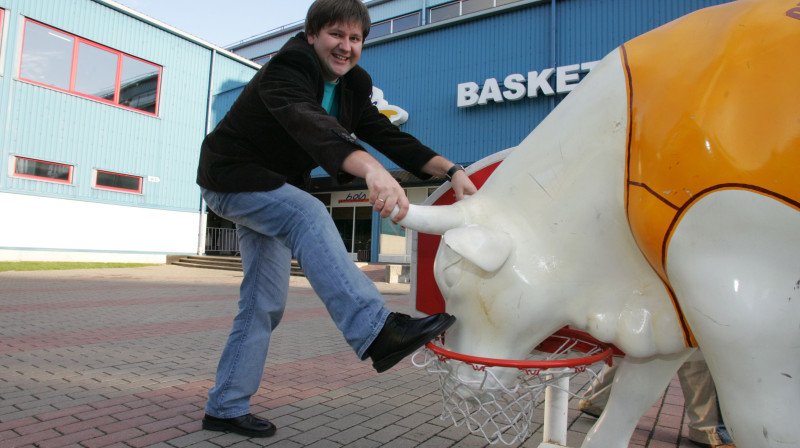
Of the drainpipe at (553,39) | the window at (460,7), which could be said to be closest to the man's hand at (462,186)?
the drainpipe at (553,39)

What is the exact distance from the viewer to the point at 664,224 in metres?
1.29

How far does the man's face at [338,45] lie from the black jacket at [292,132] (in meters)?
0.04

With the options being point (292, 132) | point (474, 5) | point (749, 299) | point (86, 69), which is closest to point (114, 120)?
point (86, 69)

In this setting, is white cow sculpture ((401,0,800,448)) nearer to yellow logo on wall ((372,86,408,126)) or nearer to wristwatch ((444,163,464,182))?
wristwatch ((444,163,464,182))

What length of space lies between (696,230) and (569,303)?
1.52 feet

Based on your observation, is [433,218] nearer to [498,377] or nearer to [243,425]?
[498,377]

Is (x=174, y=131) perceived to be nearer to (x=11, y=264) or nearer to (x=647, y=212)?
(x=11, y=264)

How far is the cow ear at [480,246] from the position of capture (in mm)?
1488

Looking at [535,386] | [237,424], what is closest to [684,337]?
[535,386]

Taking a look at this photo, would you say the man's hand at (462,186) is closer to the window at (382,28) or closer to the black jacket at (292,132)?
the black jacket at (292,132)

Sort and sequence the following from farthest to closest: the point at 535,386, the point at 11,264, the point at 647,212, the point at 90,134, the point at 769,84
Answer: the point at 90,134 < the point at 11,264 < the point at 535,386 < the point at 647,212 < the point at 769,84

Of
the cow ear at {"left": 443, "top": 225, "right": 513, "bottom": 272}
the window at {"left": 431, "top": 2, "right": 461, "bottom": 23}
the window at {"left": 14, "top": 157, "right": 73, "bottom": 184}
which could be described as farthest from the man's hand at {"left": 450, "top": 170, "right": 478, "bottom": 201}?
the window at {"left": 431, "top": 2, "right": 461, "bottom": 23}

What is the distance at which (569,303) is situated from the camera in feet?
5.20

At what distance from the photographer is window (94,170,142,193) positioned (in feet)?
48.2
